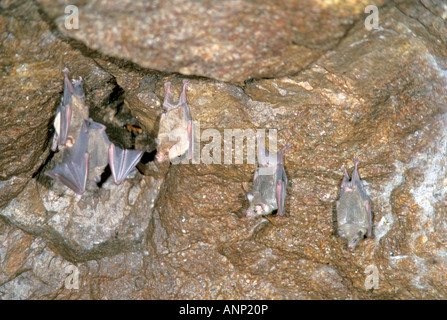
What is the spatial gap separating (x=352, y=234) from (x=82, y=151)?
263cm

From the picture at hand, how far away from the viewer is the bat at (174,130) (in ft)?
11.6

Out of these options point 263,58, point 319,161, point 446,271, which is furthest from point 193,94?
point 446,271

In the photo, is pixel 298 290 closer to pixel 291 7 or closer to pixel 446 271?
pixel 446 271

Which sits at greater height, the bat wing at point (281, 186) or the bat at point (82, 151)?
the bat at point (82, 151)

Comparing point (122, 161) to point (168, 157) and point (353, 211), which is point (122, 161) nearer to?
point (168, 157)

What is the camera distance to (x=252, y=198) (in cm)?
388

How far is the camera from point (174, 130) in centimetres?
370

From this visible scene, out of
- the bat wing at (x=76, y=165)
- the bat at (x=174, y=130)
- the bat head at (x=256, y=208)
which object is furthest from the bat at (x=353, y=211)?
the bat wing at (x=76, y=165)

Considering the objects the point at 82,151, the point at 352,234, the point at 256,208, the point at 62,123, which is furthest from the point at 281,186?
the point at 62,123

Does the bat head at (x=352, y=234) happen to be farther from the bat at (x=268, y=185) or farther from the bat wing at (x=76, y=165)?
the bat wing at (x=76, y=165)

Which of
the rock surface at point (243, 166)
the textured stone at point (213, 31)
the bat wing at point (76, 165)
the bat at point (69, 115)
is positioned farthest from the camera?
the bat wing at point (76, 165)

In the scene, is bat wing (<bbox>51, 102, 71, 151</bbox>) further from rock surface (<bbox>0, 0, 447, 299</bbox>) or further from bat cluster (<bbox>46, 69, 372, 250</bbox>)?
rock surface (<bbox>0, 0, 447, 299</bbox>)

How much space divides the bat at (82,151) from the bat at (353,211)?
194cm

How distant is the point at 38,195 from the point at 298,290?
2.73 meters
